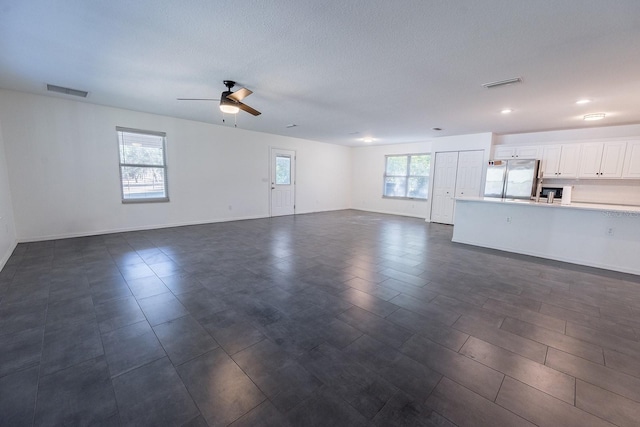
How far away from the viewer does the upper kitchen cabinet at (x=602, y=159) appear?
201 inches

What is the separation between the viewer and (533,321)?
2.38 m

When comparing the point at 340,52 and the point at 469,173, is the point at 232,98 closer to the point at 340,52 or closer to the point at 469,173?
the point at 340,52

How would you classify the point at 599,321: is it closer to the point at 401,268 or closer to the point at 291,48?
the point at 401,268

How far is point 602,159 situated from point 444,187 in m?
3.16

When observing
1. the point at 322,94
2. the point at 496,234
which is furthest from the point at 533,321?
the point at 322,94

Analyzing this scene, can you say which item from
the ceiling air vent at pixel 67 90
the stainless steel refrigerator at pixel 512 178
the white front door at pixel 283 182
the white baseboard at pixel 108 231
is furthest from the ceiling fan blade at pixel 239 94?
the stainless steel refrigerator at pixel 512 178

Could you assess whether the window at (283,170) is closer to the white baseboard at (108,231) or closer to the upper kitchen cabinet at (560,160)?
the white baseboard at (108,231)

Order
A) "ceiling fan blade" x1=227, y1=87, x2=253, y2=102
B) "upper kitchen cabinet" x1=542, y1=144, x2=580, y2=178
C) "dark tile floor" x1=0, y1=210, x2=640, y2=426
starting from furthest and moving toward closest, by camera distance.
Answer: "upper kitchen cabinet" x1=542, y1=144, x2=580, y2=178 → "ceiling fan blade" x1=227, y1=87, x2=253, y2=102 → "dark tile floor" x1=0, y1=210, x2=640, y2=426

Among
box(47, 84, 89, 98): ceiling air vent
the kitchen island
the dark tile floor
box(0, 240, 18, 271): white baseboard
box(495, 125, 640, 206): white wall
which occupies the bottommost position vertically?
the dark tile floor

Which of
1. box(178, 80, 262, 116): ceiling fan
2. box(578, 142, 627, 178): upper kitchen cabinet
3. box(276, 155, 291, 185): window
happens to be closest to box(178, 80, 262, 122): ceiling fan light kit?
box(178, 80, 262, 116): ceiling fan

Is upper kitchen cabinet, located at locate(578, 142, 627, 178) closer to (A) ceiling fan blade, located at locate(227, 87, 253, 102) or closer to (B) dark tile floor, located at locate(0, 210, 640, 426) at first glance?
(B) dark tile floor, located at locate(0, 210, 640, 426)

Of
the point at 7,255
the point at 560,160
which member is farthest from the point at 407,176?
the point at 7,255

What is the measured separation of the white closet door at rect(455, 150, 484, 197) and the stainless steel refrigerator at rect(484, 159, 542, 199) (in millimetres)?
382

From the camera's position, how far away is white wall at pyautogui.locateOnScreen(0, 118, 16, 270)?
357 cm
